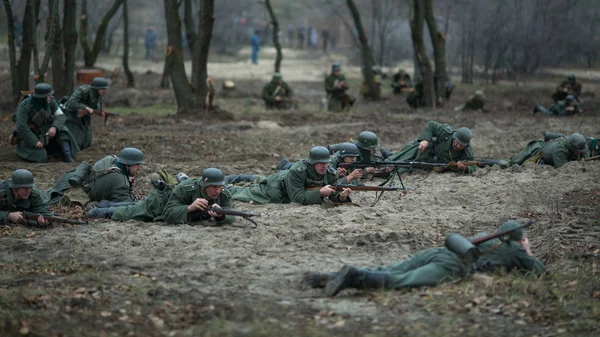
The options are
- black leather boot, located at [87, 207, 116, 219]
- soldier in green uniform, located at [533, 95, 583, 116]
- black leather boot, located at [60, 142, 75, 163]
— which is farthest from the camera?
soldier in green uniform, located at [533, 95, 583, 116]

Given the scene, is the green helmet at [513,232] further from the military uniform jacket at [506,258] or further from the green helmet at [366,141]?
the green helmet at [366,141]

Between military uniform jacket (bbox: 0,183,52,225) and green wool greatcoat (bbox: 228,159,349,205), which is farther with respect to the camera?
green wool greatcoat (bbox: 228,159,349,205)

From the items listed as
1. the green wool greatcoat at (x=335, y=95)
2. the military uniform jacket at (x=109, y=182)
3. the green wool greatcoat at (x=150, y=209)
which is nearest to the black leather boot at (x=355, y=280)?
the green wool greatcoat at (x=150, y=209)

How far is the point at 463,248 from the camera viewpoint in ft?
25.2

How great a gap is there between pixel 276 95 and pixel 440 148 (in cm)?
1056

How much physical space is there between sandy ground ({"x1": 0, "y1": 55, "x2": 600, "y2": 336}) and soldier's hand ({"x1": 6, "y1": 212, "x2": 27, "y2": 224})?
0.40ft

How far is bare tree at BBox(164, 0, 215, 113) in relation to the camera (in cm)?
2042

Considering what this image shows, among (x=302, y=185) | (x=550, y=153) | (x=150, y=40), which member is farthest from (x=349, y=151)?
(x=150, y=40)

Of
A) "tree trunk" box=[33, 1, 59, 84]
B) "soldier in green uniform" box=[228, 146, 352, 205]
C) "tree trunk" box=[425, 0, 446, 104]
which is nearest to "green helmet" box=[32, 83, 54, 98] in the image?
"tree trunk" box=[33, 1, 59, 84]

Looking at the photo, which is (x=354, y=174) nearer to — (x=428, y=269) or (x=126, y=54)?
(x=428, y=269)

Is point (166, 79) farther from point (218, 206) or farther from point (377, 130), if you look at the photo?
point (218, 206)

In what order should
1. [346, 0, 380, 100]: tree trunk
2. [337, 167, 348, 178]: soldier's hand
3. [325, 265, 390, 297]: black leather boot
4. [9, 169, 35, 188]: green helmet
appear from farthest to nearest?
1. [346, 0, 380, 100]: tree trunk
2. [337, 167, 348, 178]: soldier's hand
3. [9, 169, 35, 188]: green helmet
4. [325, 265, 390, 297]: black leather boot

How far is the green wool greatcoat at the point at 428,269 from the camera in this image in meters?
7.63

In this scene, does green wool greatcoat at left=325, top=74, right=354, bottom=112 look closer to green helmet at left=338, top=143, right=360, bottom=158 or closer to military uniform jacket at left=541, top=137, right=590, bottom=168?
military uniform jacket at left=541, top=137, right=590, bottom=168
